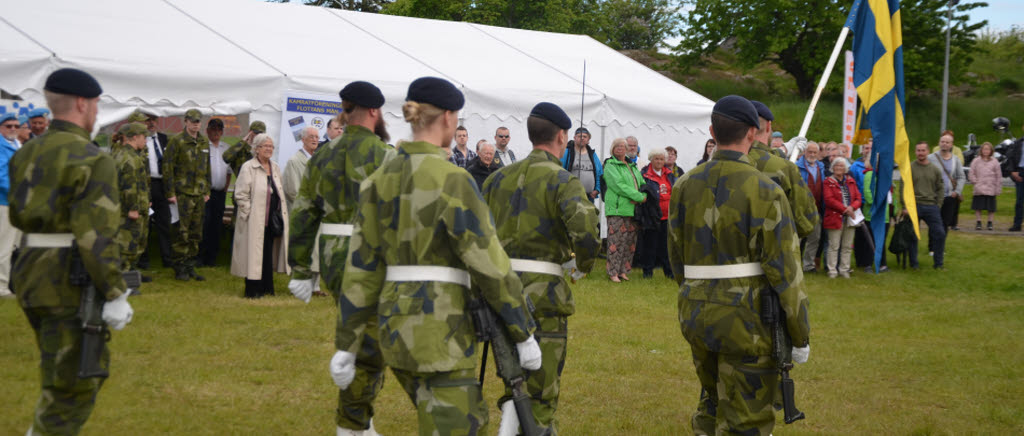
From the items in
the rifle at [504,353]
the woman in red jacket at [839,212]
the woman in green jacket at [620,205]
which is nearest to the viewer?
the rifle at [504,353]

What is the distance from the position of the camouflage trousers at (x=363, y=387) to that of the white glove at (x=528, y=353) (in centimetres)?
144

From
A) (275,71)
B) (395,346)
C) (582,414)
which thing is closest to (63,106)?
(395,346)

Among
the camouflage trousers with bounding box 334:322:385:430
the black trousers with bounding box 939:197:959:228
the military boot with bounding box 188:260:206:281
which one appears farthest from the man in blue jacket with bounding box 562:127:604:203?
the camouflage trousers with bounding box 334:322:385:430

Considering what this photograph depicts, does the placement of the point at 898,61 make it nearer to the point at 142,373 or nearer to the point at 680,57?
the point at 142,373

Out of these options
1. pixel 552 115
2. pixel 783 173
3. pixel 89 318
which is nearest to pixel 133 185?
pixel 89 318

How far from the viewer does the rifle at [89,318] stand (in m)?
4.22

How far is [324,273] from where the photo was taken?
17.4 feet

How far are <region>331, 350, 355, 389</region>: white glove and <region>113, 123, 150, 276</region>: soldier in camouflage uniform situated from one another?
22.8ft

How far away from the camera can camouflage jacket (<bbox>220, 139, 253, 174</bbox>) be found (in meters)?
11.8

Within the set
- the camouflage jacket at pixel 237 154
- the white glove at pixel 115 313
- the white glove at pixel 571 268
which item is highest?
the camouflage jacket at pixel 237 154

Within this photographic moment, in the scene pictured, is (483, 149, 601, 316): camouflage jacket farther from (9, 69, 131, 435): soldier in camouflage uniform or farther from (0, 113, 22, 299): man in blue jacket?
(0, 113, 22, 299): man in blue jacket

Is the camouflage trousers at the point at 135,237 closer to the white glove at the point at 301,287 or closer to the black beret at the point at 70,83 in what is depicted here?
the white glove at the point at 301,287

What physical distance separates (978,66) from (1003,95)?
570cm

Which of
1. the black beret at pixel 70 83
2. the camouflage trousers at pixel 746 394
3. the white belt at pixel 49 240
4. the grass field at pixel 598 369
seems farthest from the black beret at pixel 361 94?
the camouflage trousers at pixel 746 394
